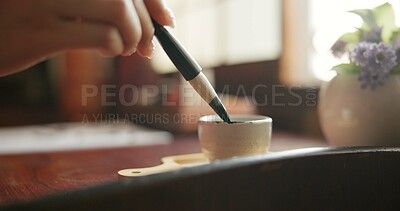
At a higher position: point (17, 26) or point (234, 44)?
point (234, 44)

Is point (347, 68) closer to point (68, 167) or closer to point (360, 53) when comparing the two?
point (360, 53)

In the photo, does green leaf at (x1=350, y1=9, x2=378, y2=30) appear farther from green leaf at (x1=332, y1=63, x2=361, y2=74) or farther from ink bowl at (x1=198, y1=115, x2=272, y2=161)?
ink bowl at (x1=198, y1=115, x2=272, y2=161)

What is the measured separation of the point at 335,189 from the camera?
1.39 feet

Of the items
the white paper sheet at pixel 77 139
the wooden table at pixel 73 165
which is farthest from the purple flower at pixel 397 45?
the white paper sheet at pixel 77 139

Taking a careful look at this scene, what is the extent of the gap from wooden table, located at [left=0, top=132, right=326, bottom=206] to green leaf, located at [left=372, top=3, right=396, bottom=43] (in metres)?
0.38

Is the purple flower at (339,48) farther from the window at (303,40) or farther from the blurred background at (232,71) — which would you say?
the window at (303,40)

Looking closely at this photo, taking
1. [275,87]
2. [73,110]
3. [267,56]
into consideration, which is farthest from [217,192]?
[73,110]

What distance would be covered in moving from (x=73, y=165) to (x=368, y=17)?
62cm

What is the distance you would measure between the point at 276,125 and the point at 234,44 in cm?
86

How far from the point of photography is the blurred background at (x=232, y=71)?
1.49 metres

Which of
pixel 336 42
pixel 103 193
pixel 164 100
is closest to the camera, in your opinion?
pixel 103 193

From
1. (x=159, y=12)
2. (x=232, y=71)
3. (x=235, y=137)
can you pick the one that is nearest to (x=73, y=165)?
(x=235, y=137)

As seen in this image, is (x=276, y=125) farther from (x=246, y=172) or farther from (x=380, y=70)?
(x=246, y=172)

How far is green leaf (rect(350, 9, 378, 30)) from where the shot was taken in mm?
797
